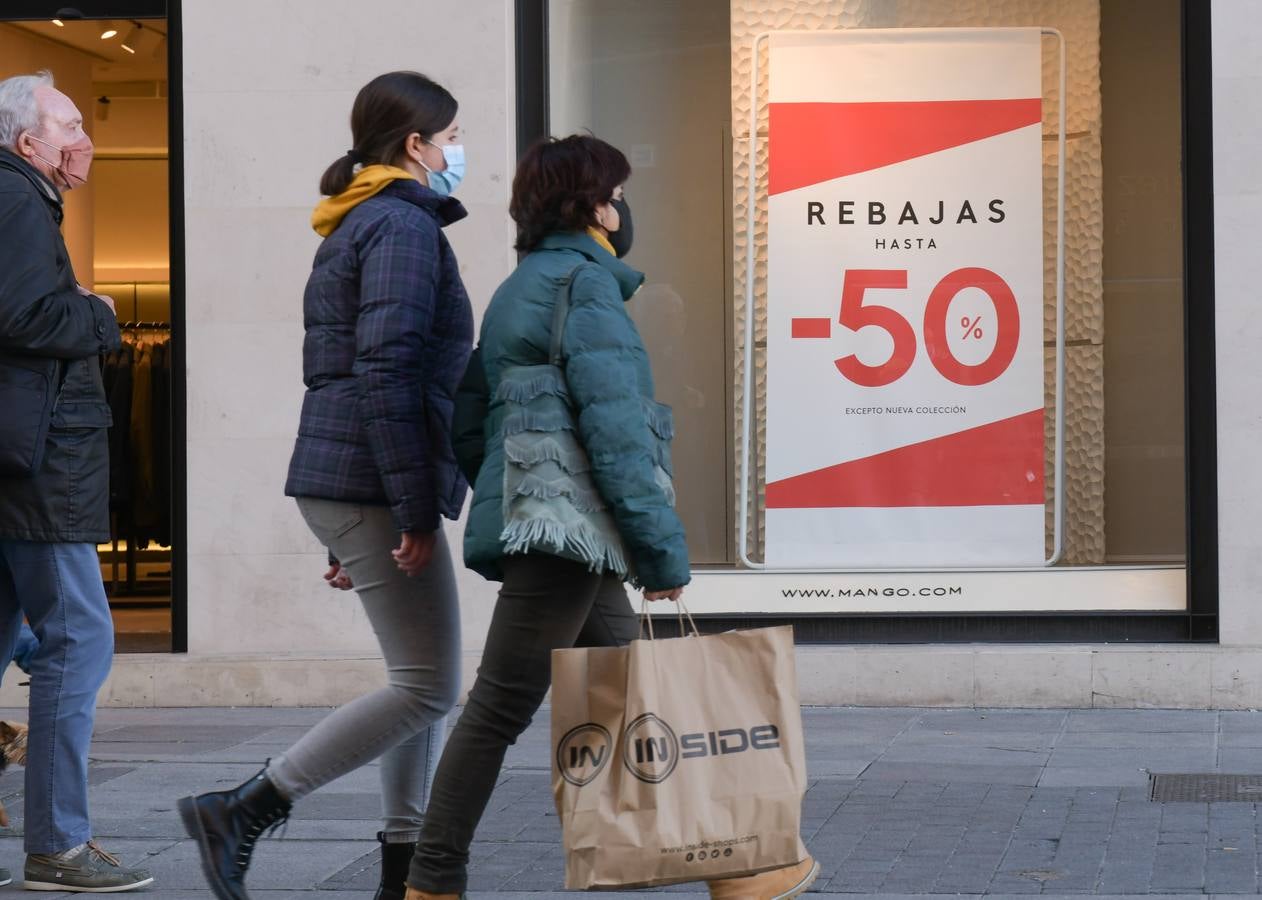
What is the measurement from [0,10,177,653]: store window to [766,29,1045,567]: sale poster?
3554 mm

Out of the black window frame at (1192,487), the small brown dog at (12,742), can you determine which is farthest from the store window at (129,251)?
the black window frame at (1192,487)

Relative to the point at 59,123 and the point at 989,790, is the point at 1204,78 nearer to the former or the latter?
the point at 989,790

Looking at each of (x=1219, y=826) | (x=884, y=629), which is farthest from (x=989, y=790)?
(x=884, y=629)

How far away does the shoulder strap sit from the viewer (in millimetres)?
3943

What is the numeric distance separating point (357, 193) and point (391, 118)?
0.67 feet

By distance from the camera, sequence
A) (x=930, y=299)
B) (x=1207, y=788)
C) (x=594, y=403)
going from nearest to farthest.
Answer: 1. (x=594, y=403)
2. (x=1207, y=788)
3. (x=930, y=299)

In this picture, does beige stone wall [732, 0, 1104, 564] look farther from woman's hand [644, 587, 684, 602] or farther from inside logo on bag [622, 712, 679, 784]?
inside logo on bag [622, 712, 679, 784]

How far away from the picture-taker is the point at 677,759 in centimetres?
373

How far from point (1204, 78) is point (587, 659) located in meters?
5.27

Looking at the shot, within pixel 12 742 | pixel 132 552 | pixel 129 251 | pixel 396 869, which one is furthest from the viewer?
pixel 129 251

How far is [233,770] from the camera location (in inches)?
262

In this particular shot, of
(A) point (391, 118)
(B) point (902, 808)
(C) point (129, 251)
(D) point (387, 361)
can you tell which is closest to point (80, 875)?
(D) point (387, 361)

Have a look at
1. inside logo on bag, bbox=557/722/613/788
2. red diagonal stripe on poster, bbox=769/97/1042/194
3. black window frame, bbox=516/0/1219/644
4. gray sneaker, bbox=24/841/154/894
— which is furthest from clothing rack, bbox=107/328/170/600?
inside logo on bag, bbox=557/722/613/788

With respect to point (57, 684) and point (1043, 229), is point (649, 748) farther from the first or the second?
point (1043, 229)
